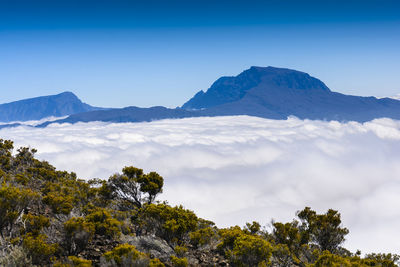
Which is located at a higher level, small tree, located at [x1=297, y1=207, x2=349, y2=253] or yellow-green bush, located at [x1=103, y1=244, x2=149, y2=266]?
yellow-green bush, located at [x1=103, y1=244, x2=149, y2=266]

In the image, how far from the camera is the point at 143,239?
38.4 feet

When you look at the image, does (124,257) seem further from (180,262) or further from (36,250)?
(36,250)

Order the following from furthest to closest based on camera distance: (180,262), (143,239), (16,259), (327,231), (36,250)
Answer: (327,231), (143,239), (180,262), (36,250), (16,259)

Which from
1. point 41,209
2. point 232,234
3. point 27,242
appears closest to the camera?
point 27,242

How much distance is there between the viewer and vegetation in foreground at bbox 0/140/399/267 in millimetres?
9266

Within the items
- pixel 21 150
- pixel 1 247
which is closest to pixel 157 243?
pixel 1 247

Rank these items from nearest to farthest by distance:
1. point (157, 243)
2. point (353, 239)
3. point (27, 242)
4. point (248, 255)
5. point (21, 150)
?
point (27, 242) → point (248, 255) → point (157, 243) → point (21, 150) → point (353, 239)

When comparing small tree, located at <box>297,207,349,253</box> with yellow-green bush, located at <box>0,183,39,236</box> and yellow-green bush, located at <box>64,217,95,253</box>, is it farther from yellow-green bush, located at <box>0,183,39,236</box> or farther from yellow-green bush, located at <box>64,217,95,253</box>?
yellow-green bush, located at <box>0,183,39,236</box>

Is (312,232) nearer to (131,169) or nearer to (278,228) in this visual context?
(278,228)

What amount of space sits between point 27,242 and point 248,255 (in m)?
8.10

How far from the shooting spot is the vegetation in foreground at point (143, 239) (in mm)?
9266

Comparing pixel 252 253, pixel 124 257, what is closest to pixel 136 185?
pixel 252 253

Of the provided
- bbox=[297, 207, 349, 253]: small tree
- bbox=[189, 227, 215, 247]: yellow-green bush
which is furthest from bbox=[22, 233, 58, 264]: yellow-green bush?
bbox=[297, 207, 349, 253]: small tree

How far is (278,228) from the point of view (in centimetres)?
1634
